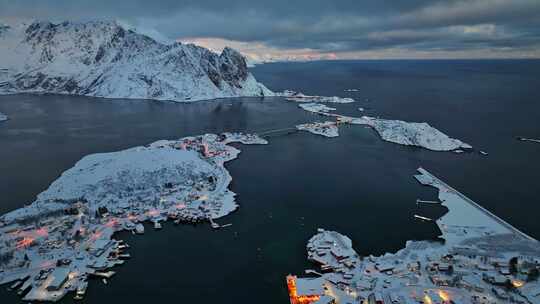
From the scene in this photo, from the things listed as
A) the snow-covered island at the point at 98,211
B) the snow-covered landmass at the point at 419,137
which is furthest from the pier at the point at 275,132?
the snow-covered landmass at the point at 419,137

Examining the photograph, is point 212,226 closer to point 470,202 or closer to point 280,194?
point 280,194

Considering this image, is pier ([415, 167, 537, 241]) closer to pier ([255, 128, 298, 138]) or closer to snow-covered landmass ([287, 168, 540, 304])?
snow-covered landmass ([287, 168, 540, 304])

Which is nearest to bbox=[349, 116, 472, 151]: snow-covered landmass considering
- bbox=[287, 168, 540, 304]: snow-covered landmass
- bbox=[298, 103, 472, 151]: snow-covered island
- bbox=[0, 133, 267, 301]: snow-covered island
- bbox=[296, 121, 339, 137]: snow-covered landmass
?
bbox=[298, 103, 472, 151]: snow-covered island

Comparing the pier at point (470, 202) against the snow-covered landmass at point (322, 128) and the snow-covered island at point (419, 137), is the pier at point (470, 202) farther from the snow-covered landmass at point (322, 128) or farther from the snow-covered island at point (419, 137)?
the snow-covered landmass at point (322, 128)

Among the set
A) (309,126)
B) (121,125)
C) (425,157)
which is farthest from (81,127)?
(425,157)

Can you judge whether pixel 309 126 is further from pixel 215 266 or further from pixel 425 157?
pixel 215 266

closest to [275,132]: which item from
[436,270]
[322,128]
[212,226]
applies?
[322,128]
